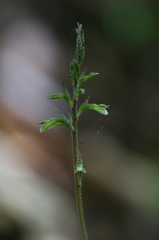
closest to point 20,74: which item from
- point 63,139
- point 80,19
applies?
point 63,139

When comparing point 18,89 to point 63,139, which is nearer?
point 63,139

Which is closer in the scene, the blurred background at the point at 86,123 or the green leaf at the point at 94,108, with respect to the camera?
the green leaf at the point at 94,108

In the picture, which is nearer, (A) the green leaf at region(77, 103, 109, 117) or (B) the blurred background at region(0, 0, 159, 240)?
(A) the green leaf at region(77, 103, 109, 117)

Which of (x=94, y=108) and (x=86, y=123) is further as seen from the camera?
(x=86, y=123)

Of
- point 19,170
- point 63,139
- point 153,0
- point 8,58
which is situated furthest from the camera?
point 153,0

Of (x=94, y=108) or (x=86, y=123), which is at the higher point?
(x=86, y=123)

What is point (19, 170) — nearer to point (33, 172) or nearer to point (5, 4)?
point (33, 172)

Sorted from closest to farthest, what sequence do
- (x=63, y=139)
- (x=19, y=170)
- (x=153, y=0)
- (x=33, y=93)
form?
(x=19, y=170)
(x=63, y=139)
(x=33, y=93)
(x=153, y=0)

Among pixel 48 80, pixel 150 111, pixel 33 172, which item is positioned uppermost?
pixel 48 80
